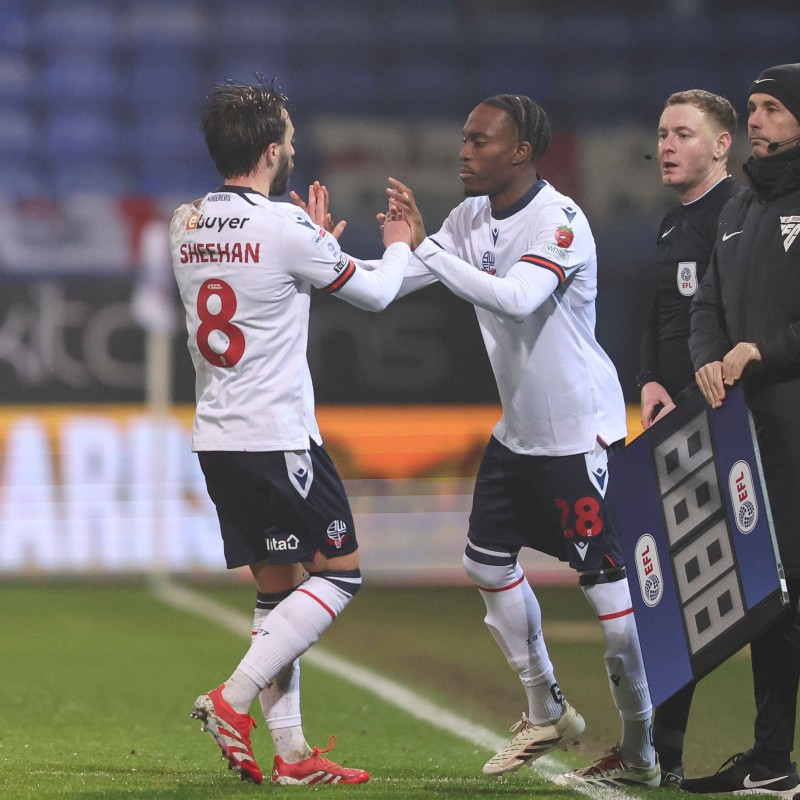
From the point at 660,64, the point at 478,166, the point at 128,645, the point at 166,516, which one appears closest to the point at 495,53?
the point at 660,64

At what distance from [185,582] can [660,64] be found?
881 centimetres

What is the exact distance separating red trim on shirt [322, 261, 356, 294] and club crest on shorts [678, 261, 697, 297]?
1165 millimetres

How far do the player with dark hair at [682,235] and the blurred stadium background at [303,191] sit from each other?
6665 millimetres

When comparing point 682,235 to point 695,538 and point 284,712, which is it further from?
point 284,712

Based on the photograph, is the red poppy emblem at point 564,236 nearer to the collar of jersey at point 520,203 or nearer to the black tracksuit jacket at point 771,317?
the collar of jersey at point 520,203

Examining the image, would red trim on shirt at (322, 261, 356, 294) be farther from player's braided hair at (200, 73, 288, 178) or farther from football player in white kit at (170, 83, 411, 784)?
player's braided hair at (200, 73, 288, 178)

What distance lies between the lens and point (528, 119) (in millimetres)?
4531

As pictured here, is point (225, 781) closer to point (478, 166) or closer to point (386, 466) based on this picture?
point (478, 166)

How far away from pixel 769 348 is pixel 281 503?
1468 mm

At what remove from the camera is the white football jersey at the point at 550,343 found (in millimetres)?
4520

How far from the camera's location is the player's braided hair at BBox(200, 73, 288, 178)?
4262 millimetres

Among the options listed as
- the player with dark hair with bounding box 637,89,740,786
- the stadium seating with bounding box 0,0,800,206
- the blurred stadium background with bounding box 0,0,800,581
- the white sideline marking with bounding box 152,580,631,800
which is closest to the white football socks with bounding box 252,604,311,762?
the white sideline marking with bounding box 152,580,631,800

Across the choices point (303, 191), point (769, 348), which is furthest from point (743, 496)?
point (303, 191)

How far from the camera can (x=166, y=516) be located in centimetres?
1274
